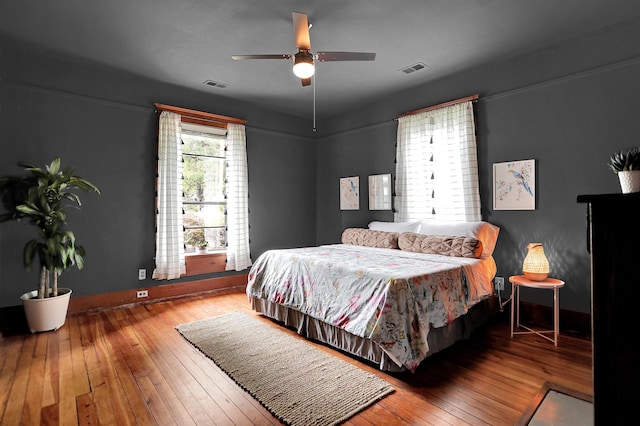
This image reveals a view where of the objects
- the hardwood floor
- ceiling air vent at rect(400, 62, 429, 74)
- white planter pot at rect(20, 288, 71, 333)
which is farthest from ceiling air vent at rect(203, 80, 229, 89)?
the hardwood floor

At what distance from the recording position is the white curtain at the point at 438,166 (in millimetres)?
3807

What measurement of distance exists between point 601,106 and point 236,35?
11.2 feet

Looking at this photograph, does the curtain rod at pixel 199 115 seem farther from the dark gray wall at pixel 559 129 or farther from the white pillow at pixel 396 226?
the dark gray wall at pixel 559 129

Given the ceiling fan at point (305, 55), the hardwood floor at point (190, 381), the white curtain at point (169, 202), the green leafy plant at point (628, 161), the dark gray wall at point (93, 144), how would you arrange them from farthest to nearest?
the white curtain at point (169, 202) → the dark gray wall at point (93, 144) → the ceiling fan at point (305, 55) → the hardwood floor at point (190, 381) → the green leafy plant at point (628, 161)

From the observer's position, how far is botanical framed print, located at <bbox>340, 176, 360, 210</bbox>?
17.3ft

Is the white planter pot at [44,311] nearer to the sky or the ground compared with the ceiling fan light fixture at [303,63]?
nearer to the ground

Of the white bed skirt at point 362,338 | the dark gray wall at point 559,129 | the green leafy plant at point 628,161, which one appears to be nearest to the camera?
the green leafy plant at point 628,161

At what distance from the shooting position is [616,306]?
83cm

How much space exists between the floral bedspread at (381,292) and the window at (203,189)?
1.52m

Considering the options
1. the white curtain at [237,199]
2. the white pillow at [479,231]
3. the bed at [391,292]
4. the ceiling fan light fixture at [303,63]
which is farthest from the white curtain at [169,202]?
the white pillow at [479,231]

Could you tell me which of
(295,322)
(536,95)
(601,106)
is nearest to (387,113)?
(536,95)

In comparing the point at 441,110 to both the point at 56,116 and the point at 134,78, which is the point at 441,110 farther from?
the point at 56,116

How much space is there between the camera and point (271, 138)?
5.39 meters

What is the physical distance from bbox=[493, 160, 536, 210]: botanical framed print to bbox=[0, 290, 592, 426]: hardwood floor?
129 cm
